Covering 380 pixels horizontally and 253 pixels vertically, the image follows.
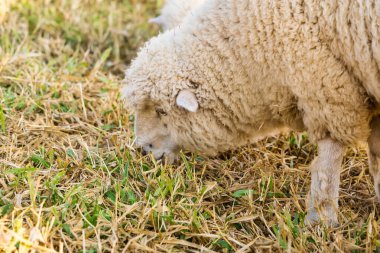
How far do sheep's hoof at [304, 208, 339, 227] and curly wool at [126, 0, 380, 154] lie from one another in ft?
1.48

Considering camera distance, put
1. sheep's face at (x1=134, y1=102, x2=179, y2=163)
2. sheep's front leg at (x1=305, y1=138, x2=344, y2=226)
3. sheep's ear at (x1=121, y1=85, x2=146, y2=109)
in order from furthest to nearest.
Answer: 1. sheep's face at (x1=134, y1=102, x2=179, y2=163)
2. sheep's ear at (x1=121, y1=85, x2=146, y2=109)
3. sheep's front leg at (x1=305, y1=138, x2=344, y2=226)

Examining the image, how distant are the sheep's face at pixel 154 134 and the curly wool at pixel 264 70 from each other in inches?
3.6

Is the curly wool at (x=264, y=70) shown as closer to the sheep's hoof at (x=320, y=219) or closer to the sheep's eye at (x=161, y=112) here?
the sheep's eye at (x=161, y=112)

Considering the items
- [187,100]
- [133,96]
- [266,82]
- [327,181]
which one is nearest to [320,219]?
[327,181]

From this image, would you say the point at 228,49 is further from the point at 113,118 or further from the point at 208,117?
the point at 113,118

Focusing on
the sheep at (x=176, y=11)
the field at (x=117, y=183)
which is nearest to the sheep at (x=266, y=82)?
the field at (x=117, y=183)

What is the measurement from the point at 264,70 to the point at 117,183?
44.7 inches

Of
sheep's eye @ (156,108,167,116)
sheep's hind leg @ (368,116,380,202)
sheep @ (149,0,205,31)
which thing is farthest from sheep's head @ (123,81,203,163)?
sheep's hind leg @ (368,116,380,202)

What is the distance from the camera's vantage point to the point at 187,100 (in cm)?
385

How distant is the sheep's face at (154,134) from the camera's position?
415 centimetres

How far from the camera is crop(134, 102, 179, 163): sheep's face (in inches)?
163

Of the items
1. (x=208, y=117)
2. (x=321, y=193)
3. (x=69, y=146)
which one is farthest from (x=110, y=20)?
(x=321, y=193)

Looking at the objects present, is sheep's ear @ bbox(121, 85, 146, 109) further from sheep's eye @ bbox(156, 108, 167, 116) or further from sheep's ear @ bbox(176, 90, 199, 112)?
sheep's ear @ bbox(176, 90, 199, 112)

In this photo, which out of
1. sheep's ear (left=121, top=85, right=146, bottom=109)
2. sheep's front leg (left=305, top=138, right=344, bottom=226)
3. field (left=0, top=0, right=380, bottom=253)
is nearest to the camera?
field (left=0, top=0, right=380, bottom=253)
